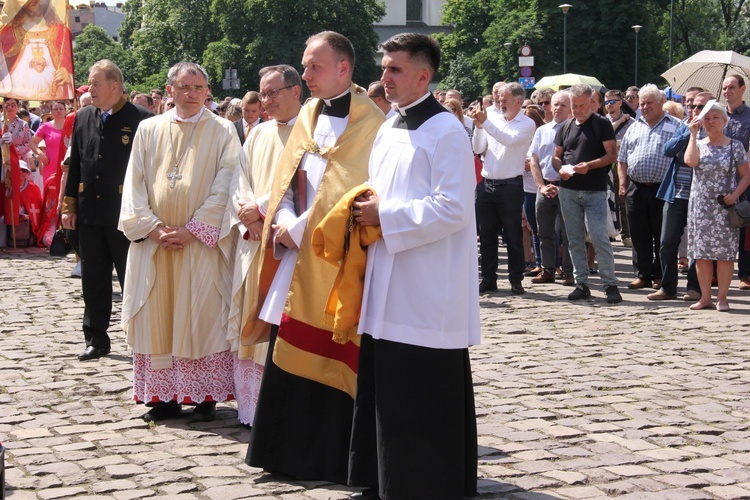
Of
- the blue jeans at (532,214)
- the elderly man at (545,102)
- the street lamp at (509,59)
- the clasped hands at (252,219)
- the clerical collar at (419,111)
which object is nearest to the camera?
the clerical collar at (419,111)

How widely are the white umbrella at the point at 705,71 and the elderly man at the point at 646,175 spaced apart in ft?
12.9

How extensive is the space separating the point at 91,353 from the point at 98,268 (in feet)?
2.12

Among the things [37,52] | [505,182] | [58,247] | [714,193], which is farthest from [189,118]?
[58,247]

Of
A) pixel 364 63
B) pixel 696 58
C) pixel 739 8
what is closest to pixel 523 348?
pixel 696 58

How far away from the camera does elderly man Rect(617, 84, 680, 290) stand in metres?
11.9

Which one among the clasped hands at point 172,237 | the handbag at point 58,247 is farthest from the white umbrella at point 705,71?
the clasped hands at point 172,237

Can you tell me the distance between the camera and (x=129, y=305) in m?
6.96

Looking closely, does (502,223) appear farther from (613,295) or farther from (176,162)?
(176,162)

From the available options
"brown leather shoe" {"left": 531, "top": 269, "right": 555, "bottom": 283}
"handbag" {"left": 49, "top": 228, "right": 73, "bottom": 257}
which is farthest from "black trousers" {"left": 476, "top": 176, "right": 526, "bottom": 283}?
"handbag" {"left": 49, "top": 228, "right": 73, "bottom": 257}

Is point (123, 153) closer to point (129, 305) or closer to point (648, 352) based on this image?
point (129, 305)

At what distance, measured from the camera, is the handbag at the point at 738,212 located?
424 inches

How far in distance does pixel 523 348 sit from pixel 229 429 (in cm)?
321

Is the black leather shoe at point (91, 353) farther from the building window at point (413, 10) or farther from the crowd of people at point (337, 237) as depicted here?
the building window at point (413, 10)

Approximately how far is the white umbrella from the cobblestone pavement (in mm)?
6034
